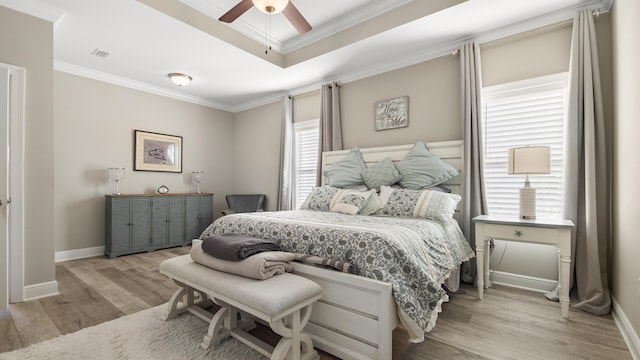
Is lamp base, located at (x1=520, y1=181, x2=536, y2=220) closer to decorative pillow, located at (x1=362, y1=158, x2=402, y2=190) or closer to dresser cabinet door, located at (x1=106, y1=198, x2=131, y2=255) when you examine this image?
decorative pillow, located at (x1=362, y1=158, x2=402, y2=190)

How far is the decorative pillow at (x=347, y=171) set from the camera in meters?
3.73

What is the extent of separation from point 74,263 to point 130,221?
800 millimetres

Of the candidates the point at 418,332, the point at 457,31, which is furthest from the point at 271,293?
the point at 457,31

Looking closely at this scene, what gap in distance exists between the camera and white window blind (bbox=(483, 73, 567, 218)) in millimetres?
2787

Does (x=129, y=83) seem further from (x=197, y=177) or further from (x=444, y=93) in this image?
(x=444, y=93)

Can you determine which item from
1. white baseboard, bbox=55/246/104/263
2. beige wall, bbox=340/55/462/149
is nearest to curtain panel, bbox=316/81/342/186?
beige wall, bbox=340/55/462/149

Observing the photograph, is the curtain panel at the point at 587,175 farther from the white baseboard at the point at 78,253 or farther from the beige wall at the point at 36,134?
the white baseboard at the point at 78,253

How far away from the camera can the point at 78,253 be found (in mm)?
4098

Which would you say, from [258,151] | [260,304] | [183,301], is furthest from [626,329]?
[258,151]

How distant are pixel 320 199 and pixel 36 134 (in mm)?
2819

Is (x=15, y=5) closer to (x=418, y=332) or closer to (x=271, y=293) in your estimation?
(x=271, y=293)

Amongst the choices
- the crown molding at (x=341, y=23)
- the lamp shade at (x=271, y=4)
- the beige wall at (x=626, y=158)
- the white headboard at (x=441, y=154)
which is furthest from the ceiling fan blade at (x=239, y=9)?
the beige wall at (x=626, y=158)

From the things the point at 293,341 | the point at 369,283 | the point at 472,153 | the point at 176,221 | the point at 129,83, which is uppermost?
the point at 129,83

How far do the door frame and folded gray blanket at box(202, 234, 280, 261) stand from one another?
1921 millimetres
